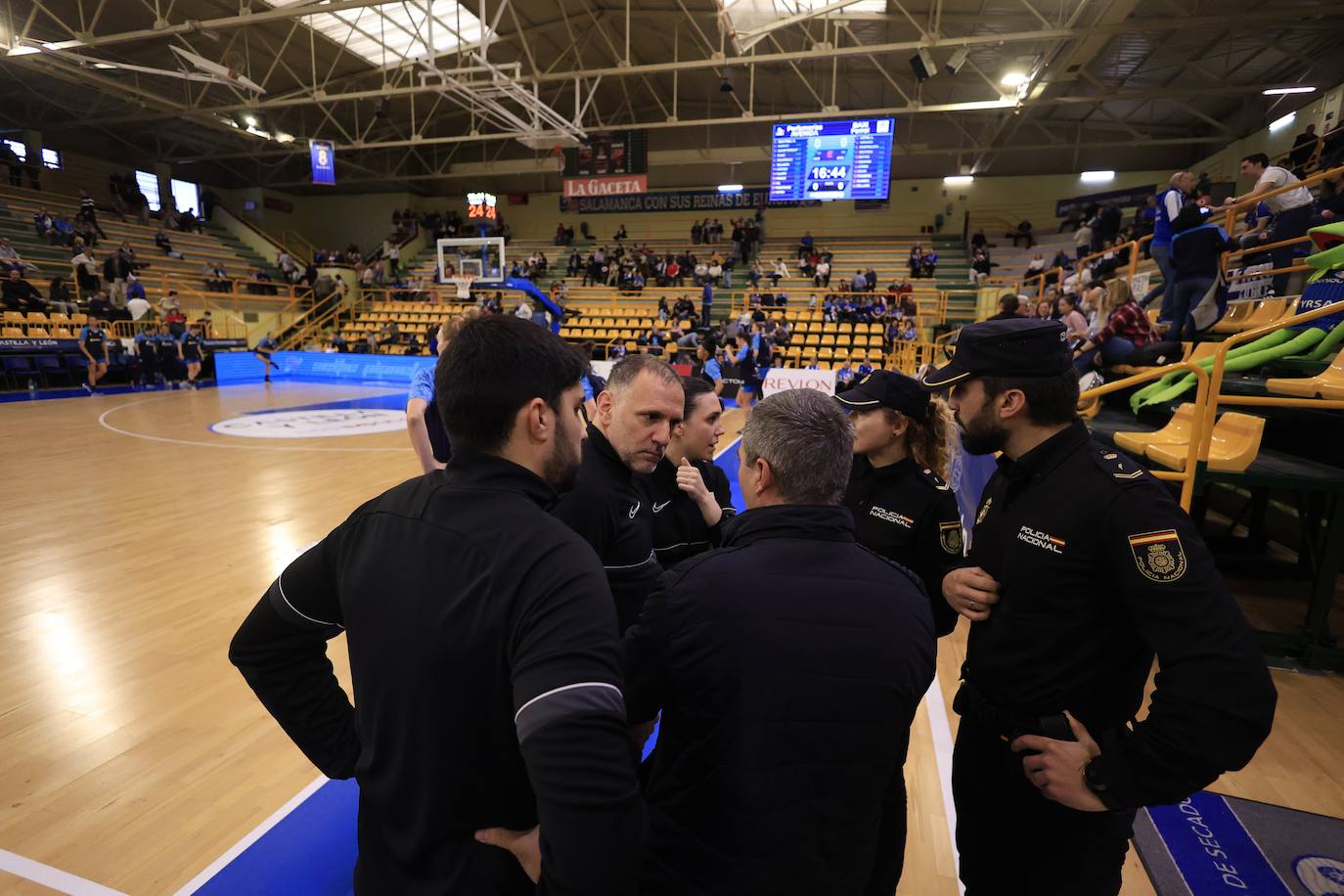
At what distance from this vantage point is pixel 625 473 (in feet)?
7.03

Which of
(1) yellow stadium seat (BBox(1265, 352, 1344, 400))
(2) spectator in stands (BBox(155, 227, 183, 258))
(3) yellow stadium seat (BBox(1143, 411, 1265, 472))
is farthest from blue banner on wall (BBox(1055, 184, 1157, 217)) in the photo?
(2) spectator in stands (BBox(155, 227, 183, 258))

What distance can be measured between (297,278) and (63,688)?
27283 mm

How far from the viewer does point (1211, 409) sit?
3549mm

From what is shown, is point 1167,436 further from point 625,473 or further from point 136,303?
point 136,303

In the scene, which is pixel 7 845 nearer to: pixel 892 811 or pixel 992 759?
pixel 892 811

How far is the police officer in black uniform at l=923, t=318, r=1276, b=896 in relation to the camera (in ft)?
4.15

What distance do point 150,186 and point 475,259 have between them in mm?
15860

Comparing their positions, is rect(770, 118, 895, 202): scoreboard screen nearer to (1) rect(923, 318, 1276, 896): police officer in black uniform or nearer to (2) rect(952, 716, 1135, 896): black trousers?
(1) rect(923, 318, 1276, 896): police officer in black uniform

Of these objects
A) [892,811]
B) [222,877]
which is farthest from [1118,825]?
[222,877]

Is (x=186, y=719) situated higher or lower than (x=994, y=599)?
lower

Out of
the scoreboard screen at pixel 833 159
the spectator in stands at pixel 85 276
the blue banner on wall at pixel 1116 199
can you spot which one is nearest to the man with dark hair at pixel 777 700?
the scoreboard screen at pixel 833 159

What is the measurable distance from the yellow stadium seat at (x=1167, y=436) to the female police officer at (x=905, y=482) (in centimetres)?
269

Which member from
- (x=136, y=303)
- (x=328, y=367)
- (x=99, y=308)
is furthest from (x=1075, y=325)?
(x=99, y=308)

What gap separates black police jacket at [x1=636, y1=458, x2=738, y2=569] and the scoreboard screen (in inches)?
557
